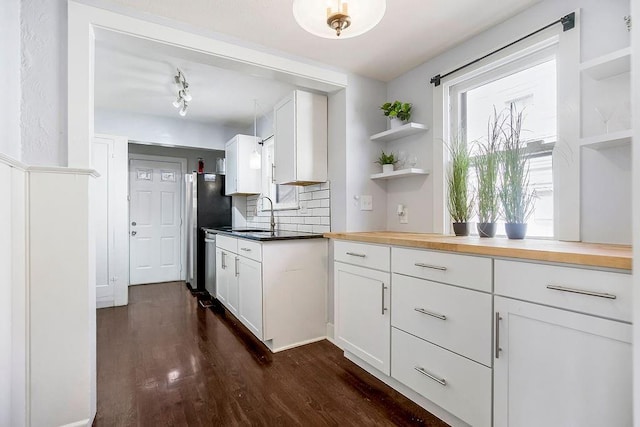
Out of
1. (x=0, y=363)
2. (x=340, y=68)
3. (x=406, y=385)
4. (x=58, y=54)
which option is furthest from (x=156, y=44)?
(x=406, y=385)

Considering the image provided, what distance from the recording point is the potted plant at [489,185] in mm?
1820

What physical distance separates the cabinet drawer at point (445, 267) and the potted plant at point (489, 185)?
0.51m

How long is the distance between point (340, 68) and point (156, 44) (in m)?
1.40

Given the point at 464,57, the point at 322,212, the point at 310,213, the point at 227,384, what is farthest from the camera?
the point at 310,213

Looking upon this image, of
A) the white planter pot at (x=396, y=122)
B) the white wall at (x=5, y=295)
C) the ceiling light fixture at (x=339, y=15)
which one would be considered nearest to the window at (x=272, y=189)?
the white planter pot at (x=396, y=122)

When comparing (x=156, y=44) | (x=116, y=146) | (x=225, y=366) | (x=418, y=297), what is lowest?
(x=225, y=366)

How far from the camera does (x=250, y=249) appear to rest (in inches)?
107

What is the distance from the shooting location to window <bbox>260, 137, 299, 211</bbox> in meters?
3.57

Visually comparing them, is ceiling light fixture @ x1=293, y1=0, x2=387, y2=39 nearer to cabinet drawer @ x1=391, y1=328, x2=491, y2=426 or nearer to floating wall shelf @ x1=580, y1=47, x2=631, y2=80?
floating wall shelf @ x1=580, y1=47, x2=631, y2=80

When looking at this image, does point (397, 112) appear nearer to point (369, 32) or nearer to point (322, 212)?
point (369, 32)

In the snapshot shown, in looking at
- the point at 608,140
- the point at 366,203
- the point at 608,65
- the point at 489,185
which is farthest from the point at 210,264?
the point at 608,65

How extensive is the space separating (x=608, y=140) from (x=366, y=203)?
5.35 ft

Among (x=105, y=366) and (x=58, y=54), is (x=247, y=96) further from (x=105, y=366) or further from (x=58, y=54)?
(x=105, y=366)

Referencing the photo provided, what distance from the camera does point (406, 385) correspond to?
179cm
